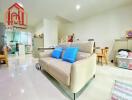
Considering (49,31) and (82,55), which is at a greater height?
(49,31)

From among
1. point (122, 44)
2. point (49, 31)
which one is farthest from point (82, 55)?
point (49, 31)

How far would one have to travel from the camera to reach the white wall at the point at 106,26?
4.52 m

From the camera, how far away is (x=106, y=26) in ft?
16.9

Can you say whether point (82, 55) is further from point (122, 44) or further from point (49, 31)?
point (49, 31)

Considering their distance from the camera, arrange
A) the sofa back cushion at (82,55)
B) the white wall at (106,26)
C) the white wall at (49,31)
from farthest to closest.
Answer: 1. the white wall at (49,31)
2. the white wall at (106,26)
3. the sofa back cushion at (82,55)

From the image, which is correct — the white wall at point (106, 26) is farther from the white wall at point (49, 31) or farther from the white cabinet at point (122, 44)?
the white wall at point (49, 31)

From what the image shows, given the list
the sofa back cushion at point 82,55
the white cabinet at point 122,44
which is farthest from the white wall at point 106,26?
the sofa back cushion at point 82,55

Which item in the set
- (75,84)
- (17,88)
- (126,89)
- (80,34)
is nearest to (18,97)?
(17,88)

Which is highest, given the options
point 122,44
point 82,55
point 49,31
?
point 49,31

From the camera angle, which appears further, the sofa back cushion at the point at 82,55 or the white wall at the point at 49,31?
the white wall at the point at 49,31

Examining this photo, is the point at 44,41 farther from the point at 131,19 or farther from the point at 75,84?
the point at 75,84

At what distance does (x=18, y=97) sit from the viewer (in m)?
1.70

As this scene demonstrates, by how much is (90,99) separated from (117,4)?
433 cm

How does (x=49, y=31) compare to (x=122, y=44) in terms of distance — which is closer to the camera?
(x=122, y=44)
